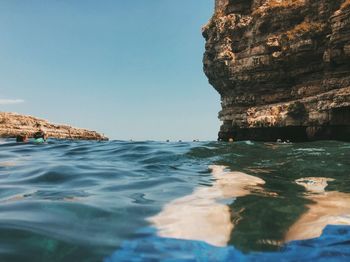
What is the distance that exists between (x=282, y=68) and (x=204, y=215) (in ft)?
108

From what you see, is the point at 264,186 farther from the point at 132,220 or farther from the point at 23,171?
the point at 23,171

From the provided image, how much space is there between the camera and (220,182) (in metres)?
6.30

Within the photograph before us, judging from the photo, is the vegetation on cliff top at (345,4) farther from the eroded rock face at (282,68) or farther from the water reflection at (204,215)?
the water reflection at (204,215)

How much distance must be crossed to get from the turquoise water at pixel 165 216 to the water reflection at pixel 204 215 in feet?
0.04

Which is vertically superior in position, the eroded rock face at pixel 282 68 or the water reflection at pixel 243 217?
the eroded rock face at pixel 282 68

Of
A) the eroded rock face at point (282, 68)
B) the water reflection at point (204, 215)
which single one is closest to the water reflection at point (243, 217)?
the water reflection at point (204, 215)

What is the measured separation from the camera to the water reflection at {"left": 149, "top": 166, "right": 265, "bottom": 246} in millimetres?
3508

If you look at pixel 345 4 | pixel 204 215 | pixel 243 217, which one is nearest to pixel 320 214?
pixel 243 217

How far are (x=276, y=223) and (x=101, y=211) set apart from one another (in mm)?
2021

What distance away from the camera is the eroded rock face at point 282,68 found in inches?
1161

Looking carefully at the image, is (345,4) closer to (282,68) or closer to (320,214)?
(282,68)

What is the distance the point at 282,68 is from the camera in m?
34.6

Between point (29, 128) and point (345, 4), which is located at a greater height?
point (345, 4)

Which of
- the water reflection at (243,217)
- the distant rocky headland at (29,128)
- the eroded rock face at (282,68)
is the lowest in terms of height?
the water reflection at (243,217)
